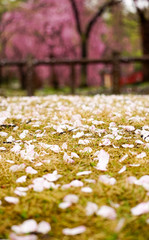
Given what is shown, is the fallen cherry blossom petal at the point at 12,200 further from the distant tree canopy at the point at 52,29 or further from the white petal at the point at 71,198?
the distant tree canopy at the point at 52,29

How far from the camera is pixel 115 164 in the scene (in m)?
1.85

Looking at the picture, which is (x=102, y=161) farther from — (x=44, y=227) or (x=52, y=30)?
(x=52, y=30)

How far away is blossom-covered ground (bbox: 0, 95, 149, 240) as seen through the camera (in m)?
1.16

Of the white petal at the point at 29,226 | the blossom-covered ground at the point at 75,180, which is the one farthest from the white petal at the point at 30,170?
the white petal at the point at 29,226

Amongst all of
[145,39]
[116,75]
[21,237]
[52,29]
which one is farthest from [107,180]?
[52,29]

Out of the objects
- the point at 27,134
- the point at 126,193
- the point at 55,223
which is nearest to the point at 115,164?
the point at 126,193

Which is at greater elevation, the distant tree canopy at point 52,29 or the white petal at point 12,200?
the distant tree canopy at point 52,29

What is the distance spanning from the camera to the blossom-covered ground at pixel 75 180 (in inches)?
45.7

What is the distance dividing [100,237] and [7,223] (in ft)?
1.51

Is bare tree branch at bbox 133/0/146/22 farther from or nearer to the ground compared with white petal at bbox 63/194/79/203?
farther from the ground

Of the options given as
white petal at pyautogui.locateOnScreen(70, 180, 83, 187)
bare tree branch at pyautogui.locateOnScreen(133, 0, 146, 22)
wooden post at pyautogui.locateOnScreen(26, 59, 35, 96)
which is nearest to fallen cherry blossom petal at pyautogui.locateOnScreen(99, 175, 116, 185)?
white petal at pyautogui.locateOnScreen(70, 180, 83, 187)

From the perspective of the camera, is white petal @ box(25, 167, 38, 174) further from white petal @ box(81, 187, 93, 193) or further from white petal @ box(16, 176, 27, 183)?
white petal @ box(81, 187, 93, 193)

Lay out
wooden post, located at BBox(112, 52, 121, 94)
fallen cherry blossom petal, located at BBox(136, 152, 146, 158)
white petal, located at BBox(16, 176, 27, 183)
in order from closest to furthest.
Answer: white petal, located at BBox(16, 176, 27, 183) → fallen cherry blossom petal, located at BBox(136, 152, 146, 158) → wooden post, located at BBox(112, 52, 121, 94)

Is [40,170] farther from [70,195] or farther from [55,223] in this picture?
[55,223]
